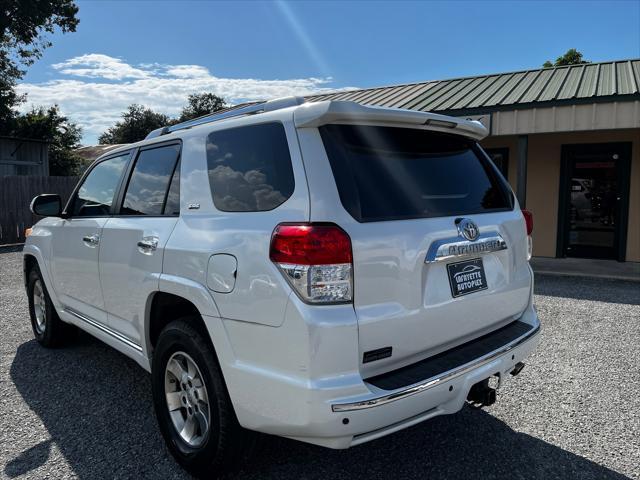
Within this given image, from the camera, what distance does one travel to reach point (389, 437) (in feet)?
10.2

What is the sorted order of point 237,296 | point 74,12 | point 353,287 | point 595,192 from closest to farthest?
point 353,287, point 237,296, point 595,192, point 74,12

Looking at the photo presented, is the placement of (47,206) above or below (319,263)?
above

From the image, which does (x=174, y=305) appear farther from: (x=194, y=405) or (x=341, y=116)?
(x=341, y=116)

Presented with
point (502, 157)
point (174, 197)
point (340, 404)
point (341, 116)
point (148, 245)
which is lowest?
point (340, 404)

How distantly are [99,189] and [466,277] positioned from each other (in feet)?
9.72

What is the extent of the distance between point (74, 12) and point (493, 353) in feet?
96.0

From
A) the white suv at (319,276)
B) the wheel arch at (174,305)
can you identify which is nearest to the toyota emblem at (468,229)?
the white suv at (319,276)

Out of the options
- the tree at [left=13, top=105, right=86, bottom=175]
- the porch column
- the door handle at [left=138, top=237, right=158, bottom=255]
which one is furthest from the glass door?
the tree at [left=13, top=105, right=86, bottom=175]

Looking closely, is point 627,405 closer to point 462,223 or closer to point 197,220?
point 462,223

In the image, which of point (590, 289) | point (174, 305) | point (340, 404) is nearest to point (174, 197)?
point (174, 305)

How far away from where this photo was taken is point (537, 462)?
2.85m

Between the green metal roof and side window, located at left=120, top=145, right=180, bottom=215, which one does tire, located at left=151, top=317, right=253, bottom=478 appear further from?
the green metal roof

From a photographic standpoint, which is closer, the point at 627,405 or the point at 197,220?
the point at 197,220

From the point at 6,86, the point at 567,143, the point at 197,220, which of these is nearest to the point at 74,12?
the point at 6,86
